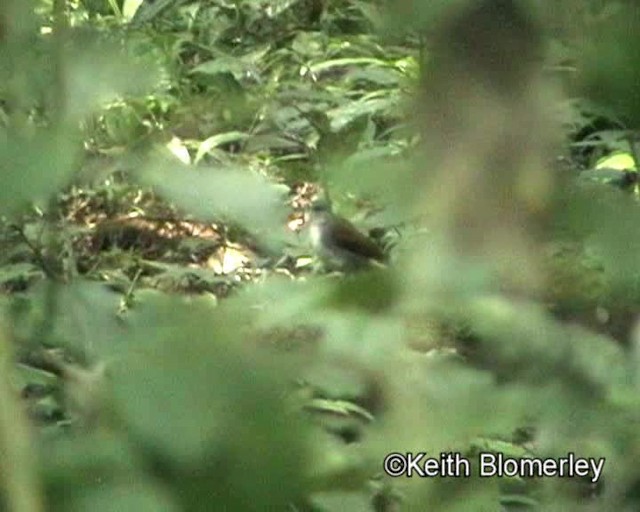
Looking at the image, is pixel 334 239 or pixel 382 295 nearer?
pixel 382 295

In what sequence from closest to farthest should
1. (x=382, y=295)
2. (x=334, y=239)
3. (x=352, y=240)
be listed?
(x=382, y=295)
(x=352, y=240)
(x=334, y=239)

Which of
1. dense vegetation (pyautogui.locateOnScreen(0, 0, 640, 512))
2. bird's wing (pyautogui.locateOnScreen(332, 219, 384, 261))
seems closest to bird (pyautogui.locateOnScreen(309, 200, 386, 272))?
bird's wing (pyautogui.locateOnScreen(332, 219, 384, 261))

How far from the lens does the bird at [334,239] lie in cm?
194

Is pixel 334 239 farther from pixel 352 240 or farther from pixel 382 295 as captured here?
pixel 382 295

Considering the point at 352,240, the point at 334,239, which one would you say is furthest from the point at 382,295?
the point at 334,239

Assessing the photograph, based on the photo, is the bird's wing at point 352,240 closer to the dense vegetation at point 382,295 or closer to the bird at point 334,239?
the bird at point 334,239

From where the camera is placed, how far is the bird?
1.94 m

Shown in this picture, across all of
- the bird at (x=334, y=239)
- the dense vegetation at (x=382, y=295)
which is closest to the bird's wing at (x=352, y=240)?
the bird at (x=334, y=239)

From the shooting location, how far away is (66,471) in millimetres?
376

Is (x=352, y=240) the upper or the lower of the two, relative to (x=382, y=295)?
lower

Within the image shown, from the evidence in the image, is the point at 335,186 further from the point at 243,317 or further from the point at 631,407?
the point at 631,407

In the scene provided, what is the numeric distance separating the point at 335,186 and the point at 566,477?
1.64ft

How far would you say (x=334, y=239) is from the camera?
2.35 metres

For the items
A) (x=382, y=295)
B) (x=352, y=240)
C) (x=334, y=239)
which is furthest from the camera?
(x=334, y=239)
